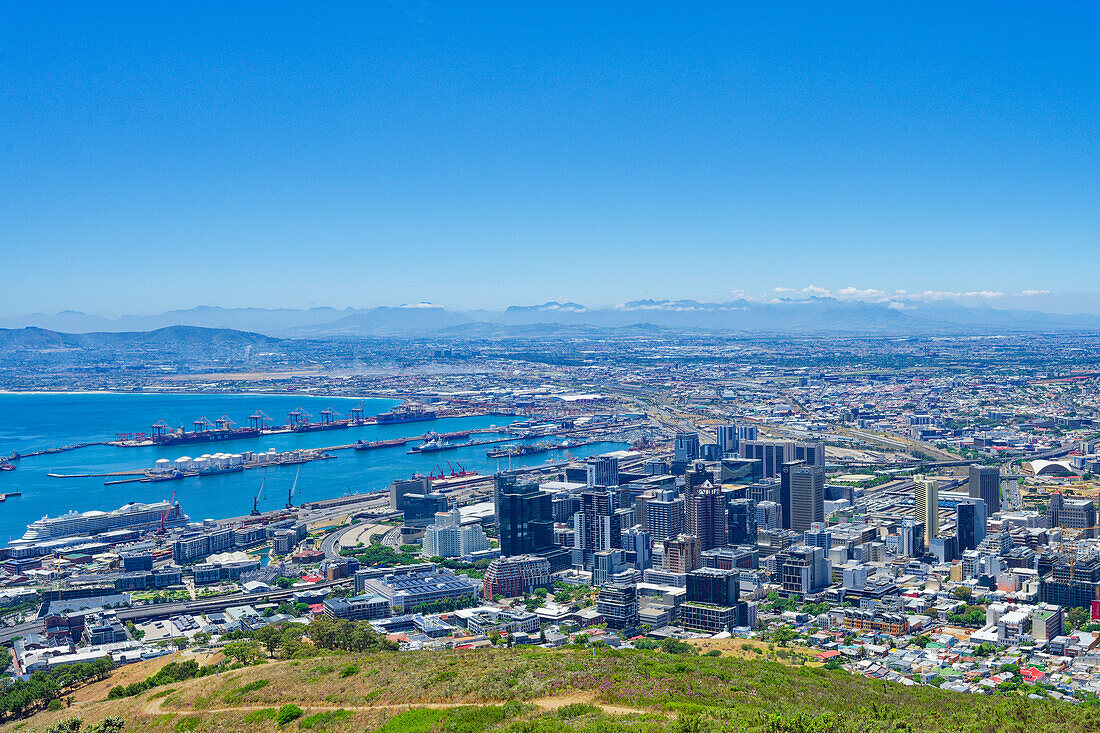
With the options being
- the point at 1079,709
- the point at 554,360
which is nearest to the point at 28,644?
the point at 1079,709

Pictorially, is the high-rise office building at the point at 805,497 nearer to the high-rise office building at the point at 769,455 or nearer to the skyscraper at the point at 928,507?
the skyscraper at the point at 928,507

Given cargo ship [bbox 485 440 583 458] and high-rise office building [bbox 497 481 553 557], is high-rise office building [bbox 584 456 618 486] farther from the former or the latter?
cargo ship [bbox 485 440 583 458]

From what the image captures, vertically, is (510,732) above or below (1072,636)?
above

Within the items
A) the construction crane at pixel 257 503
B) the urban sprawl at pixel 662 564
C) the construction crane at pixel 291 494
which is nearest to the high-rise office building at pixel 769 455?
the urban sprawl at pixel 662 564

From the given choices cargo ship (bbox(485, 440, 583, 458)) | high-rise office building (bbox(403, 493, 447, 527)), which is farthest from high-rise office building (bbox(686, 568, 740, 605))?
cargo ship (bbox(485, 440, 583, 458))

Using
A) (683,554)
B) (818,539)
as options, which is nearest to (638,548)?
(683,554)

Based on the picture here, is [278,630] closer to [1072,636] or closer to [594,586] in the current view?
[594,586]
